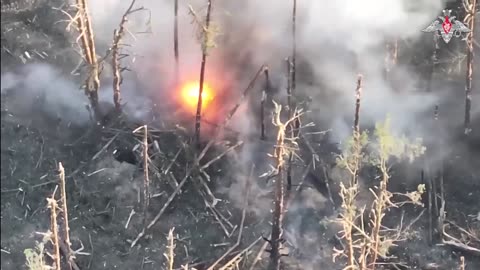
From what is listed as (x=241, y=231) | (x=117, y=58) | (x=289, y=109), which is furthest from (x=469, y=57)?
(x=117, y=58)

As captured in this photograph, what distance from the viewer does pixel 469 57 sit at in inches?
535

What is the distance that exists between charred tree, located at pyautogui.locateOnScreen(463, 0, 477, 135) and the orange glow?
12.4 feet

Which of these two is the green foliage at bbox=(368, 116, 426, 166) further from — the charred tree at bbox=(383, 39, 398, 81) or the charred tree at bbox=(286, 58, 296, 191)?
the charred tree at bbox=(383, 39, 398, 81)

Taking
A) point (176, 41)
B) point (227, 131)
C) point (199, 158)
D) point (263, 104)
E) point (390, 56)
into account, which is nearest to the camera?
point (199, 158)

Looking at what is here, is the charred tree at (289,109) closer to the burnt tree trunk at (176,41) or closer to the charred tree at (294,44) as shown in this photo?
the charred tree at (294,44)

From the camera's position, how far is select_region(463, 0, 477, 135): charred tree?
43.3ft

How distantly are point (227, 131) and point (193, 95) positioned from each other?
952 mm

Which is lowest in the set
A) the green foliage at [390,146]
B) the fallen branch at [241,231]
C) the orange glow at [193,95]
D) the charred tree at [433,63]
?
the fallen branch at [241,231]

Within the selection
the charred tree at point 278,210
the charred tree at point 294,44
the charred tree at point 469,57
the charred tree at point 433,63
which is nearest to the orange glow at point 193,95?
the charred tree at point 294,44

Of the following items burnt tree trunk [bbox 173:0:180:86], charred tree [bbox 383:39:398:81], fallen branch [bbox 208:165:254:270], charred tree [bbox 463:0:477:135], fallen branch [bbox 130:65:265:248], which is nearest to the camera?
fallen branch [bbox 208:165:254:270]

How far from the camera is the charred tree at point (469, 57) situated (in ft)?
43.3

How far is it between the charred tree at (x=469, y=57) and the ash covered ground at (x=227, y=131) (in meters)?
0.31

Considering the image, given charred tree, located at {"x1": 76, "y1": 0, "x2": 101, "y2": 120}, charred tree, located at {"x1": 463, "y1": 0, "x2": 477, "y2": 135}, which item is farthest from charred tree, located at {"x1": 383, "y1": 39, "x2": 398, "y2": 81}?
charred tree, located at {"x1": 76, "y1": 0, "x2": 101, "y2": 120}

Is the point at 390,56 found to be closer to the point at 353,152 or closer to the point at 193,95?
the point at 353,152
